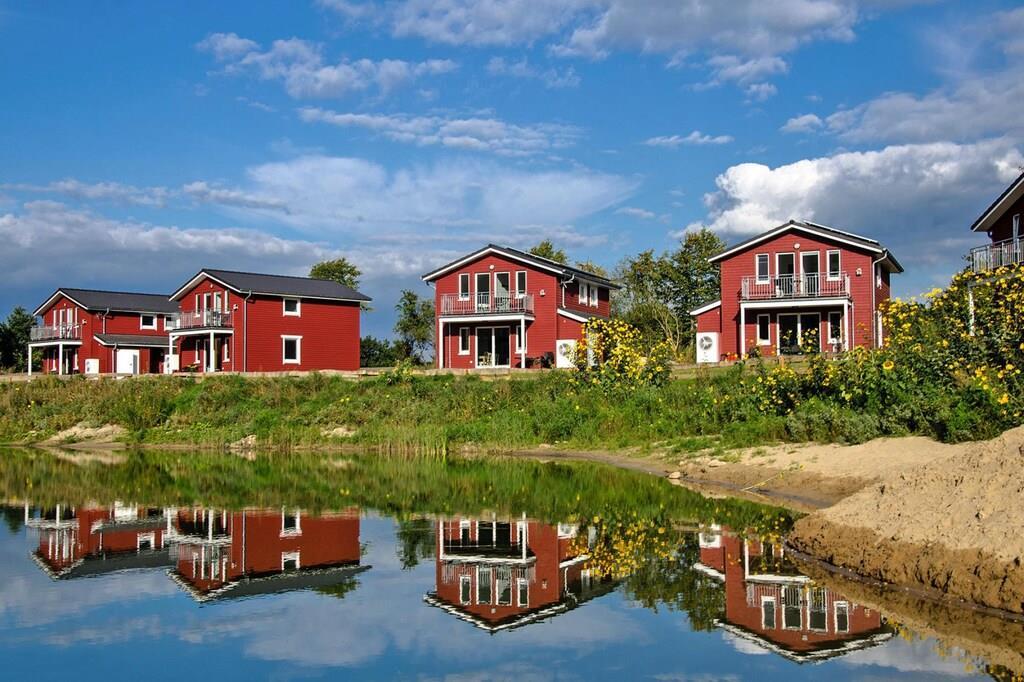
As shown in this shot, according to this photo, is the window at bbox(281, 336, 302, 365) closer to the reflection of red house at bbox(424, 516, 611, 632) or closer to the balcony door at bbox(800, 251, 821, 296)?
the balcony door at bbox(800, 251, 821, 296)

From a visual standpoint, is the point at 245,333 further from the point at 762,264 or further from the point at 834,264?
the point at 834,264

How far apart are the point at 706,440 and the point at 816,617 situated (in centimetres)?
1575

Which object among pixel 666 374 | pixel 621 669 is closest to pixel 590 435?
pixel 666 374

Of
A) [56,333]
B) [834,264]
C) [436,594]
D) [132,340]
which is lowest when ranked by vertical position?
[436,594]

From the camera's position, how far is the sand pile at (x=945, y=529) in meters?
10.5

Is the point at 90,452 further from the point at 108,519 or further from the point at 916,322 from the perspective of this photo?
the point at 916,322

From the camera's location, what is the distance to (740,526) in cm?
1631

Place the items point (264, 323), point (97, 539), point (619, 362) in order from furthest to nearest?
point (264, 323)
point (619, 362)
point (97, 539)

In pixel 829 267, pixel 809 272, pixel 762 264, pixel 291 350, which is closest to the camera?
pixel 829 267

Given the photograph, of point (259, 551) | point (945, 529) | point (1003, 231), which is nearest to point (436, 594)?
point (259, 551)

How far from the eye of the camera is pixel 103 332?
6700cm

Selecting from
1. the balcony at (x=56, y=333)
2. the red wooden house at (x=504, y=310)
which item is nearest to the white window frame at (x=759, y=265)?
the red wooden house at (x=504, y=310)

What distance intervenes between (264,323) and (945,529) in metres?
49.3

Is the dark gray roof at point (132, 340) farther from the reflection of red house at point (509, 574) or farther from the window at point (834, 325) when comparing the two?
the reflection of red house at point (509, 574)
